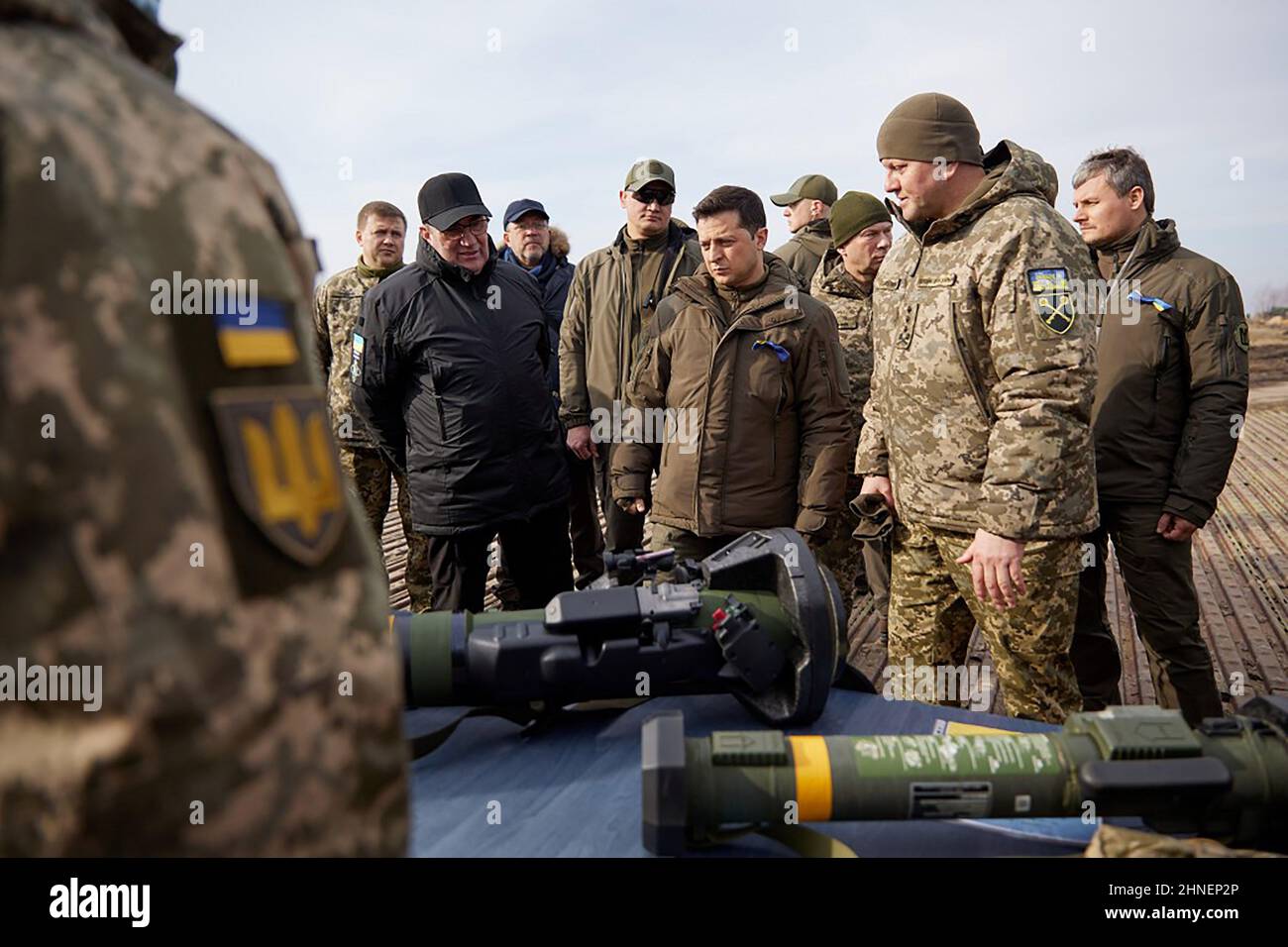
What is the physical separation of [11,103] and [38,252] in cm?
11

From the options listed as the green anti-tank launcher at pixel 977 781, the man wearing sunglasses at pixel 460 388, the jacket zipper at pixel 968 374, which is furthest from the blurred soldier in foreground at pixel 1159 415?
the man wearing sunglasses at pixel 460 388

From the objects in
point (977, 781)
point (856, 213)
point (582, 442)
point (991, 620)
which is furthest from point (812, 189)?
point (977, 781)

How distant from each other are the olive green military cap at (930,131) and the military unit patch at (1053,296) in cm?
46

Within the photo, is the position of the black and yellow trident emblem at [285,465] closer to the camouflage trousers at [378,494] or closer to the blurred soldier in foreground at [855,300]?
the blurred soldier in foreground at [855,300]

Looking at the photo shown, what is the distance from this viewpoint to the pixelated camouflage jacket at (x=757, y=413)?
121 inches

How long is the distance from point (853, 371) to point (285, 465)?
377 centimetres

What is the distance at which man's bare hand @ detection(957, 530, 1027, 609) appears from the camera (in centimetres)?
237

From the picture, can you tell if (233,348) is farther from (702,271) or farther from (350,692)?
Result: (702,271)

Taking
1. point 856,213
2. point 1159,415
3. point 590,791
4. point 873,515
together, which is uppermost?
point 856,213

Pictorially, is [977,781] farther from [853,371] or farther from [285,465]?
[853,371]

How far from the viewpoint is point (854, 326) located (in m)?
4.24

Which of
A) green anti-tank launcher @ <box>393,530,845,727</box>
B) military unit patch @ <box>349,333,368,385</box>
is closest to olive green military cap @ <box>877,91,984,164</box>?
green anti-tank launcher @ <box>393,530,845,727</box>

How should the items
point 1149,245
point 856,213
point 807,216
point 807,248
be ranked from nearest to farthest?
1. point 1149,245
2. point 856,213
3. point 807,248
4. point 807,216

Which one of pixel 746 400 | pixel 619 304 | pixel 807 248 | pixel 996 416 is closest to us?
pixel 996 416
